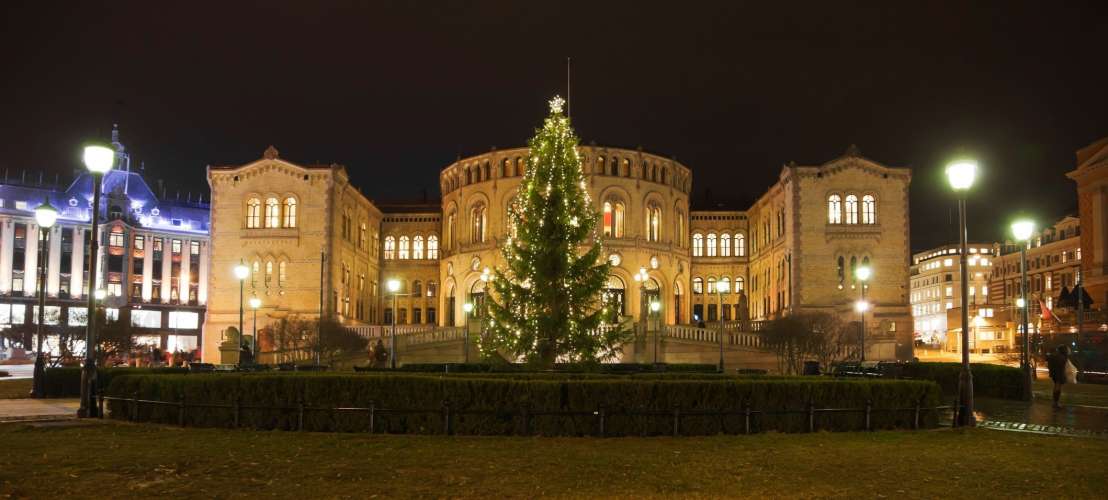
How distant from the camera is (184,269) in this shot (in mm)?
114312

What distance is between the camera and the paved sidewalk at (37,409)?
66.2 ft

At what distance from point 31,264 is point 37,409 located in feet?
297

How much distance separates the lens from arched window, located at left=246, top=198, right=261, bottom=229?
230ft

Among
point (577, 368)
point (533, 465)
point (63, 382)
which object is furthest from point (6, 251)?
point (533, 465)

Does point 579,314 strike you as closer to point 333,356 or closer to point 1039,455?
point 333,356

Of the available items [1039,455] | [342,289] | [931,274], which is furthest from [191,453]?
[931,274]

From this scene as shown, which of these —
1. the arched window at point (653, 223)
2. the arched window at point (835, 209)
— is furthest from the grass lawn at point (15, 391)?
the arched window at point (835, 209)

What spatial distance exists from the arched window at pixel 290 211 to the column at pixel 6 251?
4879cm

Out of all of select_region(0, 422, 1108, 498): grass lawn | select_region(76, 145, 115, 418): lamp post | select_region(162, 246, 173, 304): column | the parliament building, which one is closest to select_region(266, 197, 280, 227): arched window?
the parliament building

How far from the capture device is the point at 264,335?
59.5 meters

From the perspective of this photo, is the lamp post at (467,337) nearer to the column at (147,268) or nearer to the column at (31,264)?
the column at (31,264)

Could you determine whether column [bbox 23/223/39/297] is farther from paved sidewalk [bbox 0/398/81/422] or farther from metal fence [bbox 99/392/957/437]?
metal fence [bbox 99/392/957/437]

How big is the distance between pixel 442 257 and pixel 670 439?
65066 millimetres

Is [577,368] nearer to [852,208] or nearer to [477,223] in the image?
[852,208]
